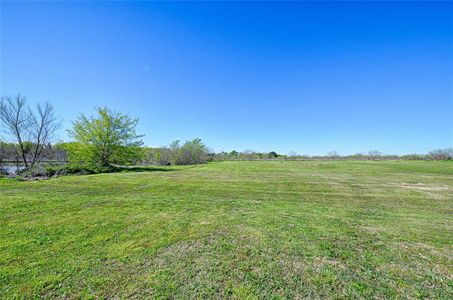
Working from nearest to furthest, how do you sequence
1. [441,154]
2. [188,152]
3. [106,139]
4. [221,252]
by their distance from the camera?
[221,252]
[106,139]
[188,152]
[441,154]

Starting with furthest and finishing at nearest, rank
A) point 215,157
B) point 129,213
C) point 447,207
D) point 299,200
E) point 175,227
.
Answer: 1. point 215,157
2. point 299,200
3. point 447,207
4. point 129,213
5. point 175,227

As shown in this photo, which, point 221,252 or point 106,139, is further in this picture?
point 106,139

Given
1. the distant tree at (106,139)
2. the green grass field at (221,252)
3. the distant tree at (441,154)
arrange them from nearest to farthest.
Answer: the green grass field at (221,252), the distant tree at (106,139), the distant tree at (441,154)

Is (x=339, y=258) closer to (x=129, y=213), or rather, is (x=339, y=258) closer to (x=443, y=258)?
(x=443, y=258)

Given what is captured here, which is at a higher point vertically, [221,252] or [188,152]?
[188,152]

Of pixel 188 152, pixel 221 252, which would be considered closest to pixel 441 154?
pixel 188 152

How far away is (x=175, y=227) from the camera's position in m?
4.72

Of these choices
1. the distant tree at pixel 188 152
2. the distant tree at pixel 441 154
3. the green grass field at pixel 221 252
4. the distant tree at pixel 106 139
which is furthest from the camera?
the distant tree at pixel 441 154

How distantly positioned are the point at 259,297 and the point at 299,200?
6019 mm

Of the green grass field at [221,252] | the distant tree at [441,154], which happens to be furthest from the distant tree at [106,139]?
the distant tree at [441,154]

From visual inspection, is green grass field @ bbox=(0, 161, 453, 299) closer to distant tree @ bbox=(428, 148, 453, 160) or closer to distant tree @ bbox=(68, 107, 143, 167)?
distant tree @ bbox=(68, 107, 143, 167)

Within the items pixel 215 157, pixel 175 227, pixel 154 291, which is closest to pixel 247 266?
pixel 154 291

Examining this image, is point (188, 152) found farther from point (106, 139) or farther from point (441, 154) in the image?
point (441, 154)

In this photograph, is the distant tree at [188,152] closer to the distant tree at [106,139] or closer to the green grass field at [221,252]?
the distant tree at [106,139]
